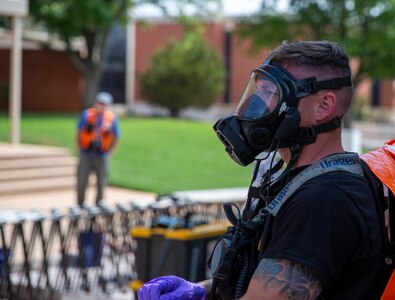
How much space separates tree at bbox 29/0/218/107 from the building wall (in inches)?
178

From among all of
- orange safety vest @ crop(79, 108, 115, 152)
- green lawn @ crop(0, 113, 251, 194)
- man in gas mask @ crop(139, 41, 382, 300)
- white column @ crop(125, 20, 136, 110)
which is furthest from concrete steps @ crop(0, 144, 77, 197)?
white column @ crop(125, 20, 136, 110)

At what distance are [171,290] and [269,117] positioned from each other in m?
0.69

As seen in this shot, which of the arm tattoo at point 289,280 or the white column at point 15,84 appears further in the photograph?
the white column at point 15,84

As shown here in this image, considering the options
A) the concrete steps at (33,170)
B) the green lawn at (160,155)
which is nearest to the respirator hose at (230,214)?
the concrete steps at (33,170)

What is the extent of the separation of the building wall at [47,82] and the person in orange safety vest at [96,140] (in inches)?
1101

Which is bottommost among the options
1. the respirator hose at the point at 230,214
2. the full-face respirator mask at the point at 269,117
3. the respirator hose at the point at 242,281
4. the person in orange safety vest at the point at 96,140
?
the person in orange safety vest at the point at 96,140

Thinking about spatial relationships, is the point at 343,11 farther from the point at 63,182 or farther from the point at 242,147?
the point at 242,147

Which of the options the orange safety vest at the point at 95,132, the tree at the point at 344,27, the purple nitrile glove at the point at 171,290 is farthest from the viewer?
the tree at the point at 344,27

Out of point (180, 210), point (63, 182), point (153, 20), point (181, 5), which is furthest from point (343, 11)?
point (153, 20)

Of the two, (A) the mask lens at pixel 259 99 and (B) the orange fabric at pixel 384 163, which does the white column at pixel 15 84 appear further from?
(B) the orange fabric at pixel 384 163

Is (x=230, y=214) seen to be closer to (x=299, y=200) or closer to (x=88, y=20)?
(x=299, y=200)

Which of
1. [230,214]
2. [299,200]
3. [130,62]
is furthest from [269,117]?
[130,62]

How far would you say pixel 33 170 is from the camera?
16.3 metres

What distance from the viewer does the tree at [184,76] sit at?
42750mm
